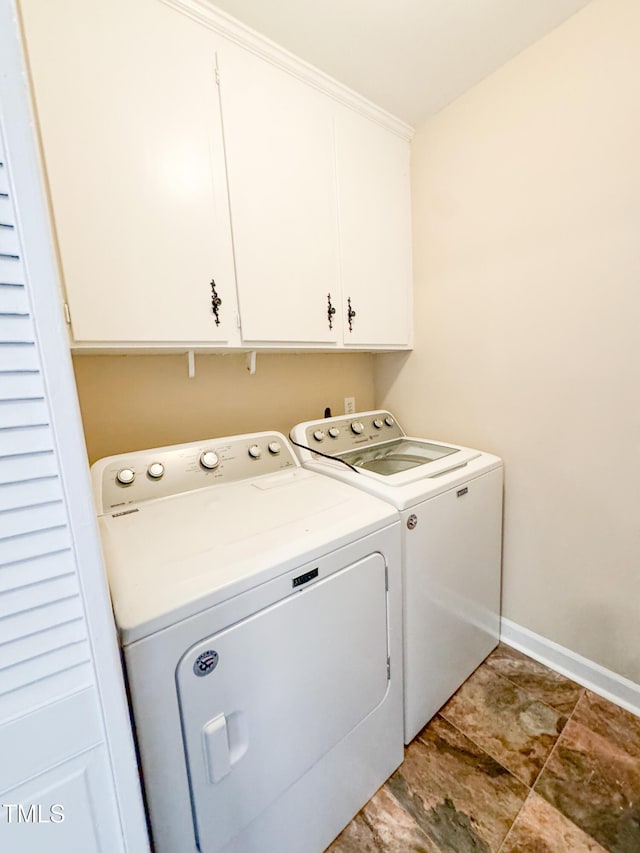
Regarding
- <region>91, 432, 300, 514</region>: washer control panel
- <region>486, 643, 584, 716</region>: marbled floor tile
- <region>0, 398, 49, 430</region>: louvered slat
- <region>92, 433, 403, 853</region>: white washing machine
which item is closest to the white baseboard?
<region>486, 643, 584, 716</region>: marbled floor tile

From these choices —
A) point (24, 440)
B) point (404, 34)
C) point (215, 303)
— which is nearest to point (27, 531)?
point (24, 440)

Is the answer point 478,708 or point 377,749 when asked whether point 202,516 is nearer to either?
point 377,749

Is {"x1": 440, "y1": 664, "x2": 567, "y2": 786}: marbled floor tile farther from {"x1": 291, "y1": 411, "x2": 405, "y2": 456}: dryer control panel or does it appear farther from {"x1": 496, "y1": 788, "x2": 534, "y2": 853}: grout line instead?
{"x1": 291, "y1": 411, "x2": 405, "y2": 456}: dryer control panel

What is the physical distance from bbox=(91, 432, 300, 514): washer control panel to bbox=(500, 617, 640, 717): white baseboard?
136 cm

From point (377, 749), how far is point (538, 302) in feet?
5.66

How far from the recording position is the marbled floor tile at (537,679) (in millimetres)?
1414

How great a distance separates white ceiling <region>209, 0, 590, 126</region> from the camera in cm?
113

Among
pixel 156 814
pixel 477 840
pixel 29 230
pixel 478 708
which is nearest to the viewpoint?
pixel 29 230

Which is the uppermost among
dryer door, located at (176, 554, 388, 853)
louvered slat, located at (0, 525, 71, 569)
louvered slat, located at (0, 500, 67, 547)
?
louvered slat, located at (0, 500, 67, 547)

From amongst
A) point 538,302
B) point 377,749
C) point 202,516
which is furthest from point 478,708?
point 538,302

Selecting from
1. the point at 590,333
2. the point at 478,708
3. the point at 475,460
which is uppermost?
the point at 590,333

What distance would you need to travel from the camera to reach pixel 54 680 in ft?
1.60

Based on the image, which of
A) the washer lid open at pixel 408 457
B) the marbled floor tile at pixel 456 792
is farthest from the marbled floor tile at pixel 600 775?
the washer lid open at pixel 408 457

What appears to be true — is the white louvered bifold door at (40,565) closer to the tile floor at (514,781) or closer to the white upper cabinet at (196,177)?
the white upper cabinet at (196,177)
